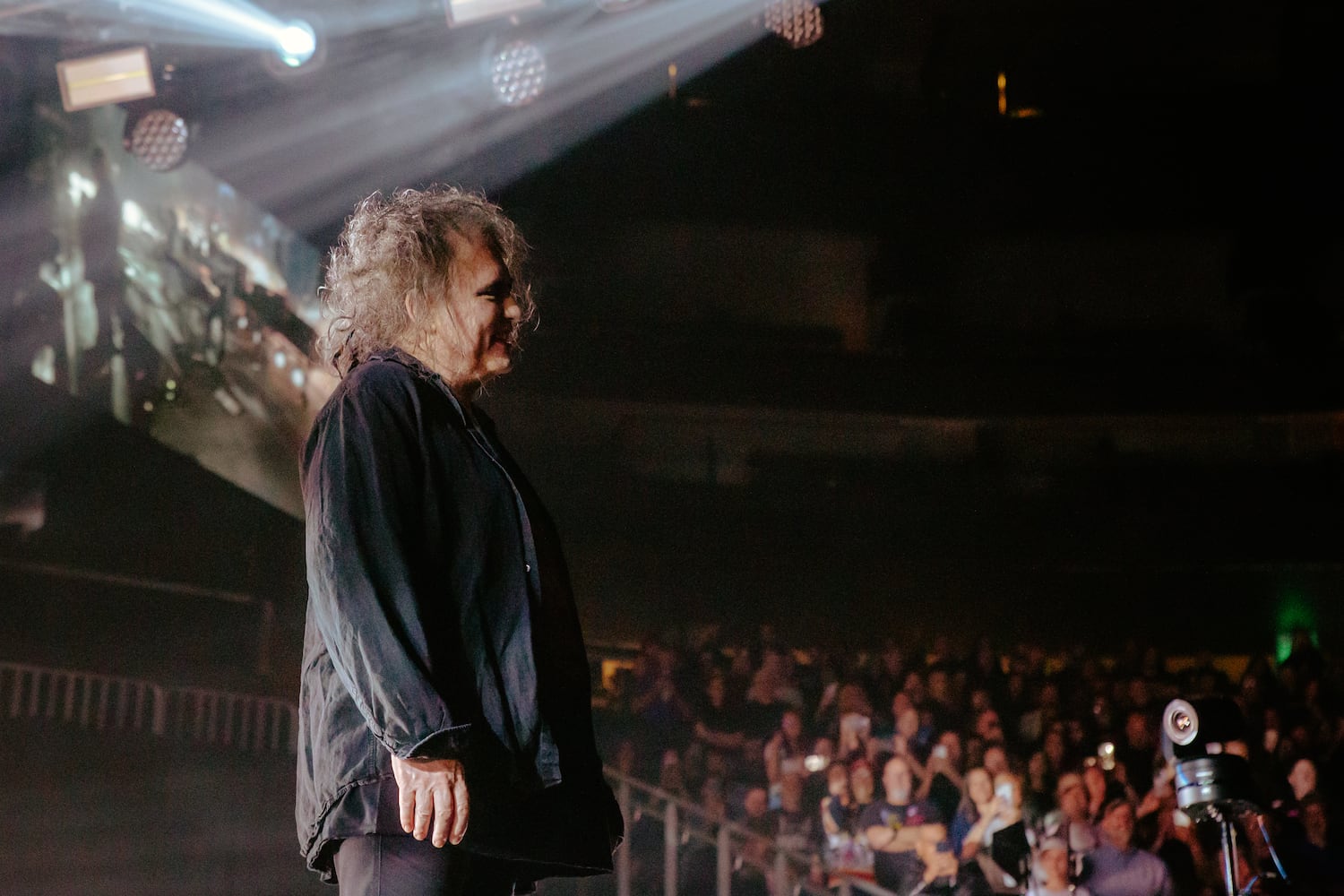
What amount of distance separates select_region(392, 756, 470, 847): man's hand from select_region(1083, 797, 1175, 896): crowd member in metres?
3.71

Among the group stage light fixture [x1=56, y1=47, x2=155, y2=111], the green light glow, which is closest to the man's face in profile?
stage light fixture [x1=56, y1=47, x2=155, y2=111]

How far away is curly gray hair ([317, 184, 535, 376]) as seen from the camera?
4.19ft

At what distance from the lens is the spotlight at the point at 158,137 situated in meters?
4.84

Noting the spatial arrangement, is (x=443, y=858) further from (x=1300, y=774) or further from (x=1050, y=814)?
(x=1300, y=774)

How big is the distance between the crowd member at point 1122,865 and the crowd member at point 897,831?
589 millimetres

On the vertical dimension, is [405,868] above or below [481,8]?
below

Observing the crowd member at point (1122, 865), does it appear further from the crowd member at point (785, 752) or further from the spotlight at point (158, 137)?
the spotlight at point (158, 137)

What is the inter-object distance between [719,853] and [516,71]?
3.31m

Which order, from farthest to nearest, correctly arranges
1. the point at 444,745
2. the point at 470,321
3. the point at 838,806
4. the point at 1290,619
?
the point at 1290,619 < the point at 838,806 < the point at 470,321 < the point at 444,745

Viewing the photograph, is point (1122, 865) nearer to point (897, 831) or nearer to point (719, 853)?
point (897, 831)

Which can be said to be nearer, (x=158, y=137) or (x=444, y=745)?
(x=444, y=745)

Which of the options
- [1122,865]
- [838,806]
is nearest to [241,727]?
[838,806]

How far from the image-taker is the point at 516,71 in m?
5.20

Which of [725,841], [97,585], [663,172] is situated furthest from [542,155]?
[725,841]
